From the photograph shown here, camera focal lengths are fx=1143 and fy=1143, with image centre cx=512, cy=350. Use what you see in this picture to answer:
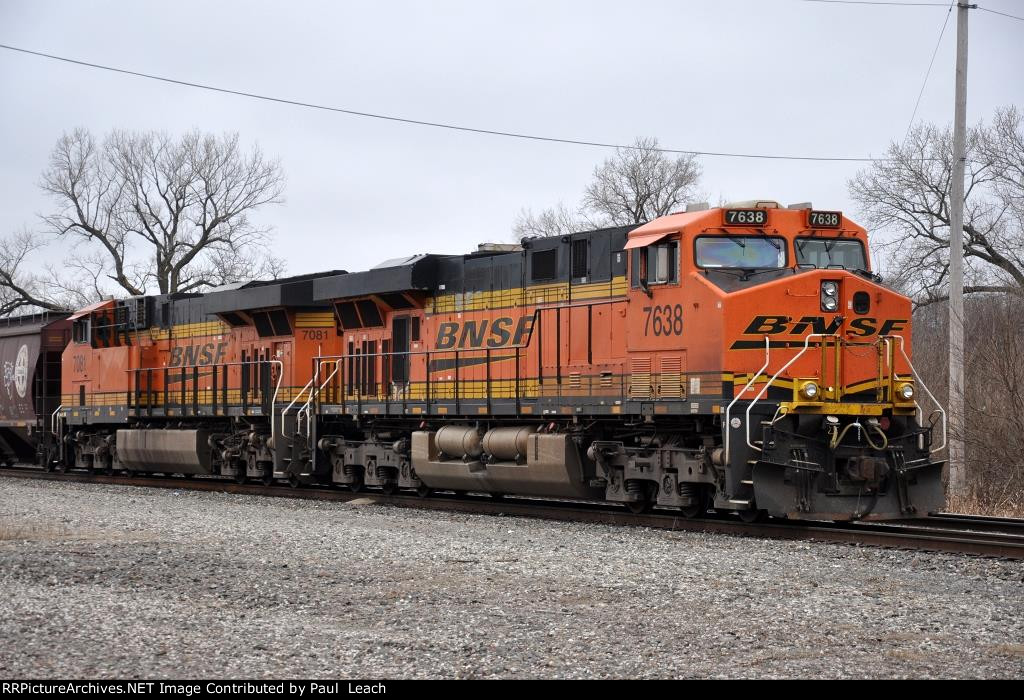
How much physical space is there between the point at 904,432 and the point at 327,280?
1000 cm

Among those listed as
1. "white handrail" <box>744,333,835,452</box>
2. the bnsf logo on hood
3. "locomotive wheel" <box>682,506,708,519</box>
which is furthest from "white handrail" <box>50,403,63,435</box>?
"white handrail" <box>744,333,835,452</box>

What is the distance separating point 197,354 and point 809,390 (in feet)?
45.7

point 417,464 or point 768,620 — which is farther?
point 417,464

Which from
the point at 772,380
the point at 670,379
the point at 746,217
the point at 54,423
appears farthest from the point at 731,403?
the point at 54,423

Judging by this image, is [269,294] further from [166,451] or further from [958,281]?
[958,281]

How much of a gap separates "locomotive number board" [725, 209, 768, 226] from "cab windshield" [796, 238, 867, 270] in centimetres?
50

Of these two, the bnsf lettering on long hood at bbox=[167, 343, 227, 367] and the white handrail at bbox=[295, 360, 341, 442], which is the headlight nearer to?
the white handrail at bbox=[295, 360, 341, 442]

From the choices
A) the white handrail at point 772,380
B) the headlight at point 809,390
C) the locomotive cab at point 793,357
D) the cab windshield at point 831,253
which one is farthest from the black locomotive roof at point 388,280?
the headlight at point 809,390

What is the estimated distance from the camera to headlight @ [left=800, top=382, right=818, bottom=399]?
1194 centimetres

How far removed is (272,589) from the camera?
8.34m

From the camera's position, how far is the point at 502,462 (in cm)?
1559

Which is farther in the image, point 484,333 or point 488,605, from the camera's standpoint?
point 484,333
